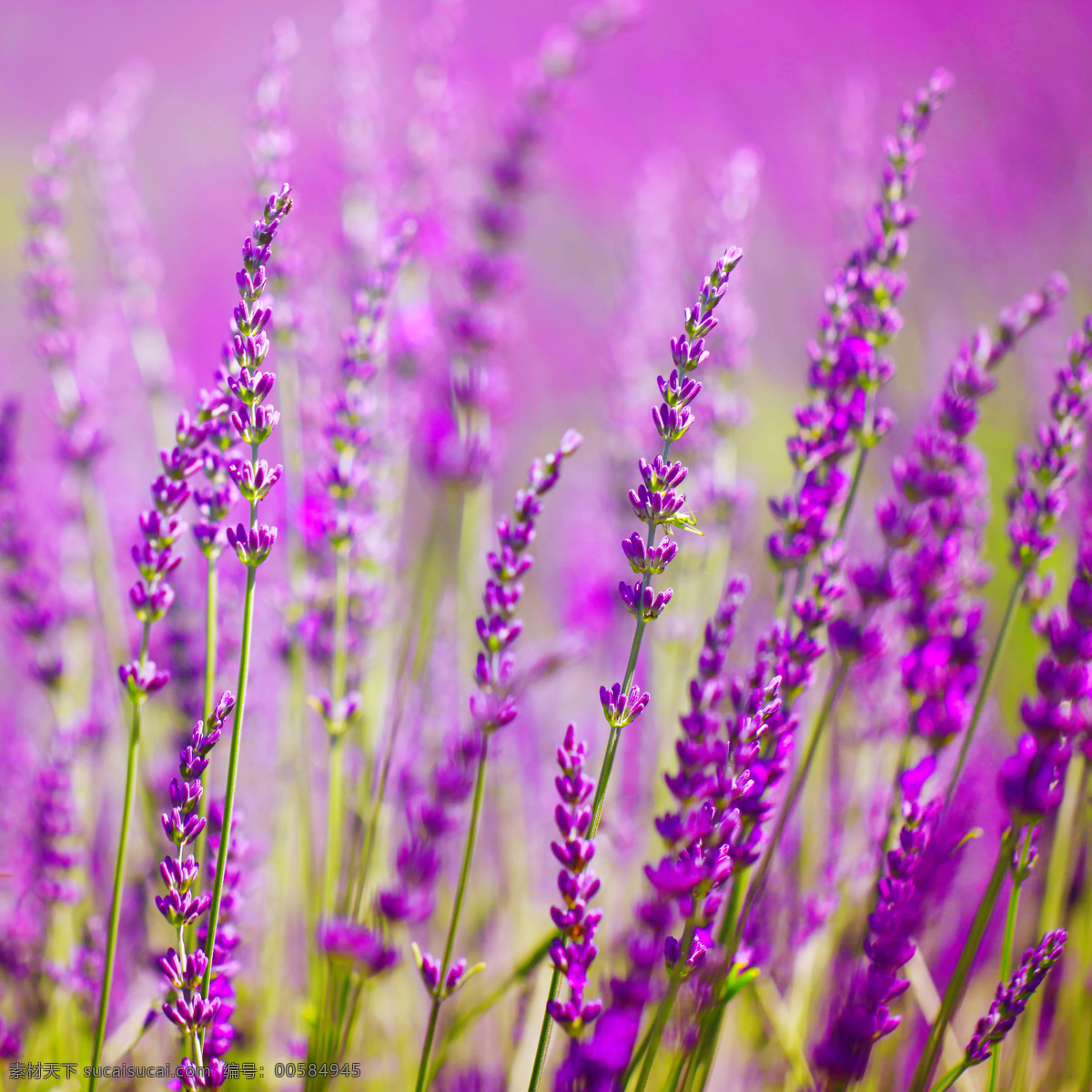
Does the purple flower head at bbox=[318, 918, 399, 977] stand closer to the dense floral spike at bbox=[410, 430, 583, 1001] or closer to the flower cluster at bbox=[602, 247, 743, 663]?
the dense floral spike at bbox=[410, 430, 583, 1001]

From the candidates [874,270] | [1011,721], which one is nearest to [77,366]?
[874,270]

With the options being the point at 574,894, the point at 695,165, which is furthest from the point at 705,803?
the point at 695,165

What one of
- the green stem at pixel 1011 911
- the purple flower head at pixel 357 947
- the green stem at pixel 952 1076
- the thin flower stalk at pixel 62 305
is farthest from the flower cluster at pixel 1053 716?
the thin flower stalk at pixel 62 305

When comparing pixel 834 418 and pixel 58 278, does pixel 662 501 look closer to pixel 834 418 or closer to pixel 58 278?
pixel 834 418

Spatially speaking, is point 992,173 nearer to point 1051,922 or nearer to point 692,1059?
point 1051,922

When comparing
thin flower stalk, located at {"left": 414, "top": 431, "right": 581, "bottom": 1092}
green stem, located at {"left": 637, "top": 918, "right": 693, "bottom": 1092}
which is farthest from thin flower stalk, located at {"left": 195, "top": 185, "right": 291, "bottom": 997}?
green stem, located at {"left": 637, "top": 918, "right": 693, "bottom": 1092}
